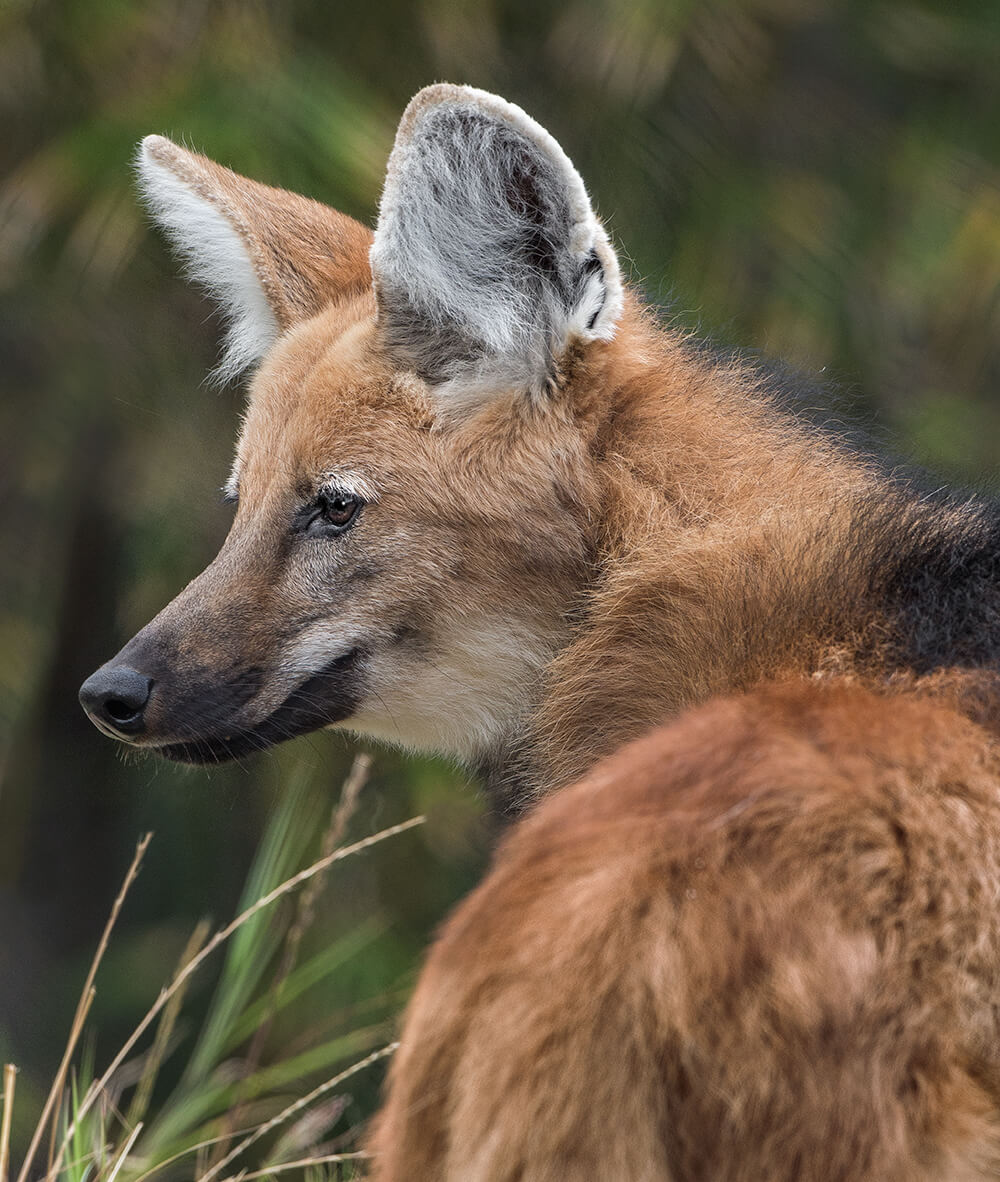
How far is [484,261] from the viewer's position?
229cm

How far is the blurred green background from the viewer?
14.3 ft

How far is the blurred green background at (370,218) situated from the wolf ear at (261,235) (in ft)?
4.32

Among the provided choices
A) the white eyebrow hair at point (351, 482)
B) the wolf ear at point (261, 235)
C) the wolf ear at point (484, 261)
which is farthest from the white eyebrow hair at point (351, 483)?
the wolf ear at point (261, 235)

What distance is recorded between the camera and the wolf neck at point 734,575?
6.07 feet

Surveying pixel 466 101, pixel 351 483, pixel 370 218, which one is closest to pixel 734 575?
pixel 351 483

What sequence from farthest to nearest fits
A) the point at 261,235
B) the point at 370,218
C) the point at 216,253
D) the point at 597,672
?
the point at 370,218, the point at 216,253, the point at 261,235, the point at 597,672

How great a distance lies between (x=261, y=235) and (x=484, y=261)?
26.1 inches

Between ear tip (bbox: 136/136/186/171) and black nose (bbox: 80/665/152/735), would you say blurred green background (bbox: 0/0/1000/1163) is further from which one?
black nose (bbox: 80/665/152/735)

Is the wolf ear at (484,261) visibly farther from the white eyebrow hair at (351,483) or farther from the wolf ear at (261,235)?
the wolf ear at (261,235)

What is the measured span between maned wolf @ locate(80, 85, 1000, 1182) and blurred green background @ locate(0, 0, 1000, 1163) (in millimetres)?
1714

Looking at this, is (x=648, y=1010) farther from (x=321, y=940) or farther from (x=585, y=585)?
(x=321, y=940)

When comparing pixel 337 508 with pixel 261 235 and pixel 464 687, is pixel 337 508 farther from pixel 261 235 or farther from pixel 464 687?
pixel 261 235

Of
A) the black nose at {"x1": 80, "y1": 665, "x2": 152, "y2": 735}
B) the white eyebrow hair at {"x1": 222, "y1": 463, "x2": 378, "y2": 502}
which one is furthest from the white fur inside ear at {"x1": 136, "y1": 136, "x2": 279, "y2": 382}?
the black nose at {"x1": 80, "y1": 665, "x2": 152, "y2": 735}

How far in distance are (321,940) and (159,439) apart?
198cm
